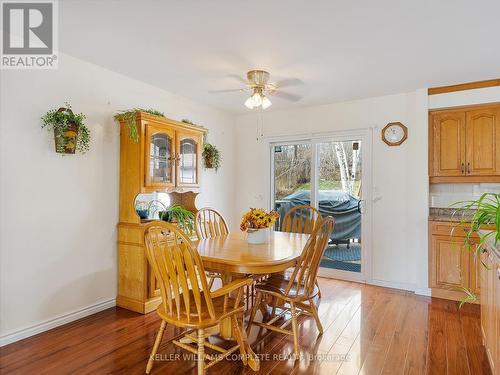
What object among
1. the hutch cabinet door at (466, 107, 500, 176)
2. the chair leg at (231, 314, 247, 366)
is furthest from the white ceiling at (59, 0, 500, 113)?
the chair leg at (231, 314, 247, 366)

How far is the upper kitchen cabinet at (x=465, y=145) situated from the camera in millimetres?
3490

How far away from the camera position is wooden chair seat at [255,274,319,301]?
2.37m

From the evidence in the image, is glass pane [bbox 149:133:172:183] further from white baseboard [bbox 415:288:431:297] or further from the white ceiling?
white baseboard [bbox 415:288:431:297]

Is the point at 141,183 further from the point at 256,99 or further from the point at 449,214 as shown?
the point at 449,214

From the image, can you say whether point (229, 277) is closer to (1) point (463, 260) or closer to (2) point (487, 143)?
(1) point (463, 260)

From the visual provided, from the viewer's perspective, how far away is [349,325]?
2.82 meters

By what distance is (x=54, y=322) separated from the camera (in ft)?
8.98

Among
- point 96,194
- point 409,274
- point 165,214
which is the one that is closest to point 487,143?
point 409,274

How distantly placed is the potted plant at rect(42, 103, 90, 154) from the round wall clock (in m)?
3.55

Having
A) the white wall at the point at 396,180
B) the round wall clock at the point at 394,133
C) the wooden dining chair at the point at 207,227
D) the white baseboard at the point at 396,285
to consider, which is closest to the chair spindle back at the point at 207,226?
the wooden dining chair at the point at 207,227

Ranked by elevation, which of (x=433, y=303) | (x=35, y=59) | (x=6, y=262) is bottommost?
(x=433, y=303)

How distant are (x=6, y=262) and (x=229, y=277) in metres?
1.78

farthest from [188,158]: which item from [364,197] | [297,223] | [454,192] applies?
[454,192]

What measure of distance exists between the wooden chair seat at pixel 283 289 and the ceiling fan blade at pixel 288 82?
211cm
